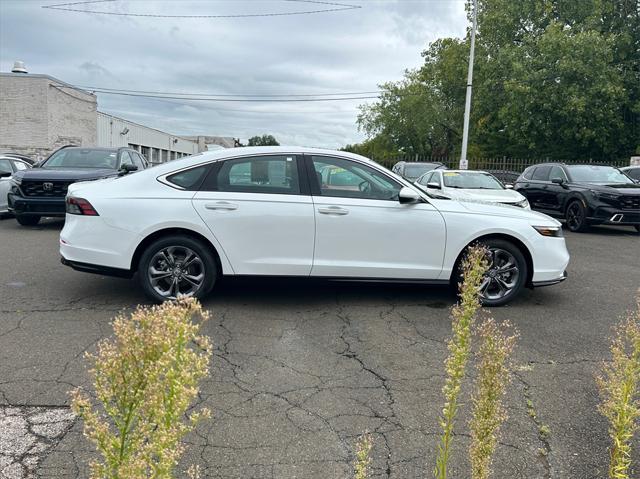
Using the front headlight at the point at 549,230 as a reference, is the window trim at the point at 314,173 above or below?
above

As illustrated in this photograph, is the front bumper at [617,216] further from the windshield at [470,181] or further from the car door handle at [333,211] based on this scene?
the car door handle at [333,211]

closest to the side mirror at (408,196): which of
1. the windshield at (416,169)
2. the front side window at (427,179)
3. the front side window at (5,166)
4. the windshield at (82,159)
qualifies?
the front side window at (427,179)

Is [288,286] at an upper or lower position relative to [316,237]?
lower

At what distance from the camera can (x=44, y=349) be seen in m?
4.16

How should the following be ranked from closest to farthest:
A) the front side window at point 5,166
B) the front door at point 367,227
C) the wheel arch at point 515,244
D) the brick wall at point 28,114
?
1. the front door at point 367,227
2. the wheel arch at point 515,244
3. the front side window at point 5,166
4. the brick wall at point 28,114

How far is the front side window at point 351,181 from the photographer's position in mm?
5418

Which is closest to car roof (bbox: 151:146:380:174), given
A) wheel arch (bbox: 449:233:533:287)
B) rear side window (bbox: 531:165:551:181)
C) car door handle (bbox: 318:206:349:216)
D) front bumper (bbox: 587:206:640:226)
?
car door handle (bbox: 318:206:349:216)

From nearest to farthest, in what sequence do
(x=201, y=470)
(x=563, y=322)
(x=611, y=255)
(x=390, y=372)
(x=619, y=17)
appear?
(x=201, y=470) → (x=390, y=372) → (x=563, y=322) → (x=611, y=255) → (x=619, y=17)

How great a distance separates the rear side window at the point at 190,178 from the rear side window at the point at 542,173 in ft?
37.3

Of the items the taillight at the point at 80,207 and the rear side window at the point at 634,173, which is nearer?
the taillight at the point at 80,207

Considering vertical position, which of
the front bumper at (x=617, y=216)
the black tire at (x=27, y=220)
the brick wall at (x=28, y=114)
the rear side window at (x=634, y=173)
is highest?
the brick wall at (x=28, y=114)

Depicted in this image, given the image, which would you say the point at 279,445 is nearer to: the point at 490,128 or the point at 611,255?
the point at 611,255

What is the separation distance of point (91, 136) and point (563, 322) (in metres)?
29.5

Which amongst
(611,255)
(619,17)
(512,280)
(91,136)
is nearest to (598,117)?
(619,17)
